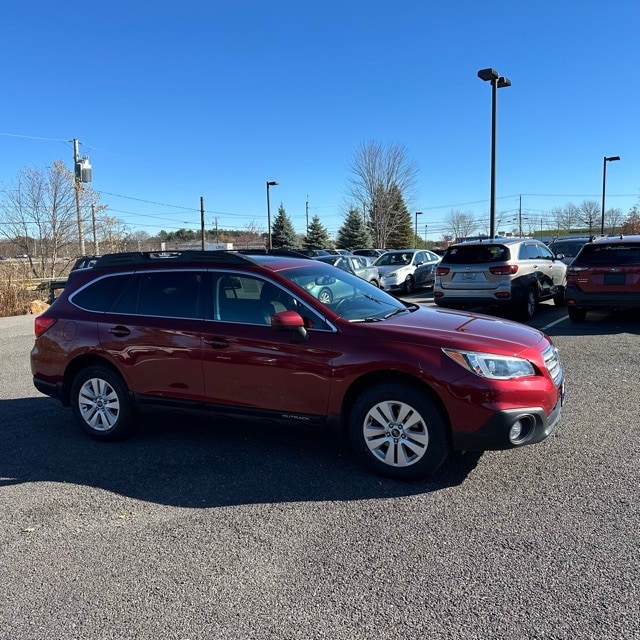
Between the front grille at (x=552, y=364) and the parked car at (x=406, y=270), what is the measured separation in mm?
14333

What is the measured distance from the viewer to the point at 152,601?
2814 millimetres

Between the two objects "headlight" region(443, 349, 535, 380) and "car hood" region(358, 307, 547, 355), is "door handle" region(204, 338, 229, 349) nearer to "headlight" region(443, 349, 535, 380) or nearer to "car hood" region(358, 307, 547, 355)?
"car hood" region(358, 307, 547, 355)

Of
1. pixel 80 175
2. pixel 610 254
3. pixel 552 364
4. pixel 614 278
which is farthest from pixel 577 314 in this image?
pixel 80 175

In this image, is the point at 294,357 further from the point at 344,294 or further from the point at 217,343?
the point at 344,294

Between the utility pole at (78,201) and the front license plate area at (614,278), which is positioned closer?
the front license plate area at (614,278)

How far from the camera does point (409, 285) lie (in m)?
19.7

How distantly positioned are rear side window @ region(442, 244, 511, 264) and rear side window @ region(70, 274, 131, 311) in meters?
8.23

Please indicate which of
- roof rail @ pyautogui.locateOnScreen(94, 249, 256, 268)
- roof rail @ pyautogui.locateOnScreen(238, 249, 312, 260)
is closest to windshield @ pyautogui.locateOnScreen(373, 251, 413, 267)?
roof rail @ pyautogui.locateOnScreen(238, 249, 312, 260)

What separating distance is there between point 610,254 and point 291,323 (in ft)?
27.8

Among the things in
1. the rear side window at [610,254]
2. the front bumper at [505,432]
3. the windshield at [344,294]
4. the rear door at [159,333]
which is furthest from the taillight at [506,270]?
the rear door at [159,333]

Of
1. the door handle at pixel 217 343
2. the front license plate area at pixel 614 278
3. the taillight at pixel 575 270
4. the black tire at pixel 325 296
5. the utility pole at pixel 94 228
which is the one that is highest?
the utility pole at pixel 94 228

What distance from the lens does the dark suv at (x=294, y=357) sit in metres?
3.93

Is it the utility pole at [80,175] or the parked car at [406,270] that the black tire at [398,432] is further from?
the utility pole at [80,175]

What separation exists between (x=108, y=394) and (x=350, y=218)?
49.7 m
